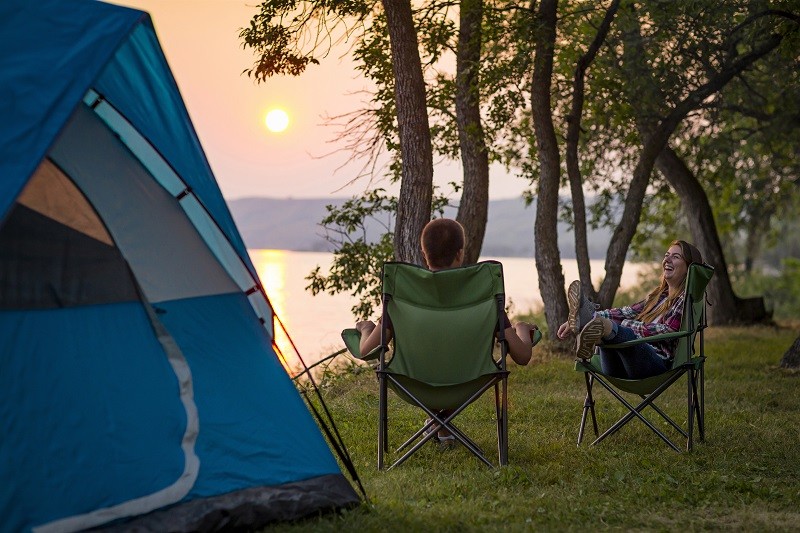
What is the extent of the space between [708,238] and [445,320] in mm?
8257

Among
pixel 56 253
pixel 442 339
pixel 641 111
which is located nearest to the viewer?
pixel 56 253

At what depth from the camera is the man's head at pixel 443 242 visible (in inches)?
161

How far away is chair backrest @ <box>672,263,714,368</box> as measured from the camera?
170 inches

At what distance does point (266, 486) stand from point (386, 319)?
3.37 feet

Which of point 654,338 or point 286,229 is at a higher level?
point 286,229

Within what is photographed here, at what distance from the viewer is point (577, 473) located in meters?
3.91

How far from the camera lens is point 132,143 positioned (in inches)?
128

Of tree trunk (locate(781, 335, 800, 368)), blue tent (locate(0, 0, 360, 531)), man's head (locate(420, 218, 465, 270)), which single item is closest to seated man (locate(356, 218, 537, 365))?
man's head (locate(420, 218, 465, 270))

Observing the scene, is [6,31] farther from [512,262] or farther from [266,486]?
[512,262]

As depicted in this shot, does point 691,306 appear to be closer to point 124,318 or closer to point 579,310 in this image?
point 579,310

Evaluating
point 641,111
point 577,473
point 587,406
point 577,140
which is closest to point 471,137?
point 577,140

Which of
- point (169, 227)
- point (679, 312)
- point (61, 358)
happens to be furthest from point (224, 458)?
point (679, 312)

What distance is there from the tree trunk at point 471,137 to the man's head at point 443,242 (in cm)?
365

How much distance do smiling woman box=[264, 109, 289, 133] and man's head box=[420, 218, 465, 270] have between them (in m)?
6.40
